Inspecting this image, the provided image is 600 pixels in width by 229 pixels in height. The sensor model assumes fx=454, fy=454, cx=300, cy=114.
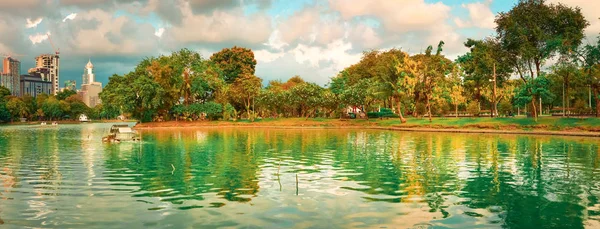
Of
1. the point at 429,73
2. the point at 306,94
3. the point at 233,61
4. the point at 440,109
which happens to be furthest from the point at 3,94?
the point at 429,73

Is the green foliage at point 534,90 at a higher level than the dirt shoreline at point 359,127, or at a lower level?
higher

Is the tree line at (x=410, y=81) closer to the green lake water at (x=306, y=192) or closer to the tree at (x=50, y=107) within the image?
the green lake water at (x=306, y=192)

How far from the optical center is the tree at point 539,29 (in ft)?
193

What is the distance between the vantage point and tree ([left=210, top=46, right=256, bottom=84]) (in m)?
115

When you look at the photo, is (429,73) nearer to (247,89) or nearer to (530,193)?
(247,89)

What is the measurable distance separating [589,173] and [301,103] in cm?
7647

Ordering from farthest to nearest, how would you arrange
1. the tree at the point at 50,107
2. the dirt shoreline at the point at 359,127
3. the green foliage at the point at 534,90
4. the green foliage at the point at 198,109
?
the tree at the point at 50,107, the green foliage at the point at 198,109, the green foliage at the point at 534,90, the dirt shoreline at the point at 359,127

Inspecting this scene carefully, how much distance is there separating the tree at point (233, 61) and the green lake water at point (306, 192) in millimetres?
87157

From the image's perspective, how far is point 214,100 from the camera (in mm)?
100875

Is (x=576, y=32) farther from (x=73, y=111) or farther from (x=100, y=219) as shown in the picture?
(x=73, y=111)

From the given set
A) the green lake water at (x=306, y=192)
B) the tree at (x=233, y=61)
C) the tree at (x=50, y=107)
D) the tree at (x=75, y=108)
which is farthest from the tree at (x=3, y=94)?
the green lake water at (x=306, y=192)

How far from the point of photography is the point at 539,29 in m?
59.5

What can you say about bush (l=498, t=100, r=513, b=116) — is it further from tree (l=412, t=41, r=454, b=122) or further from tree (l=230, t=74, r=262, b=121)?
tree (l=230, t=74, r=262, b=121)

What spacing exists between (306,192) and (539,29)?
54706mm
